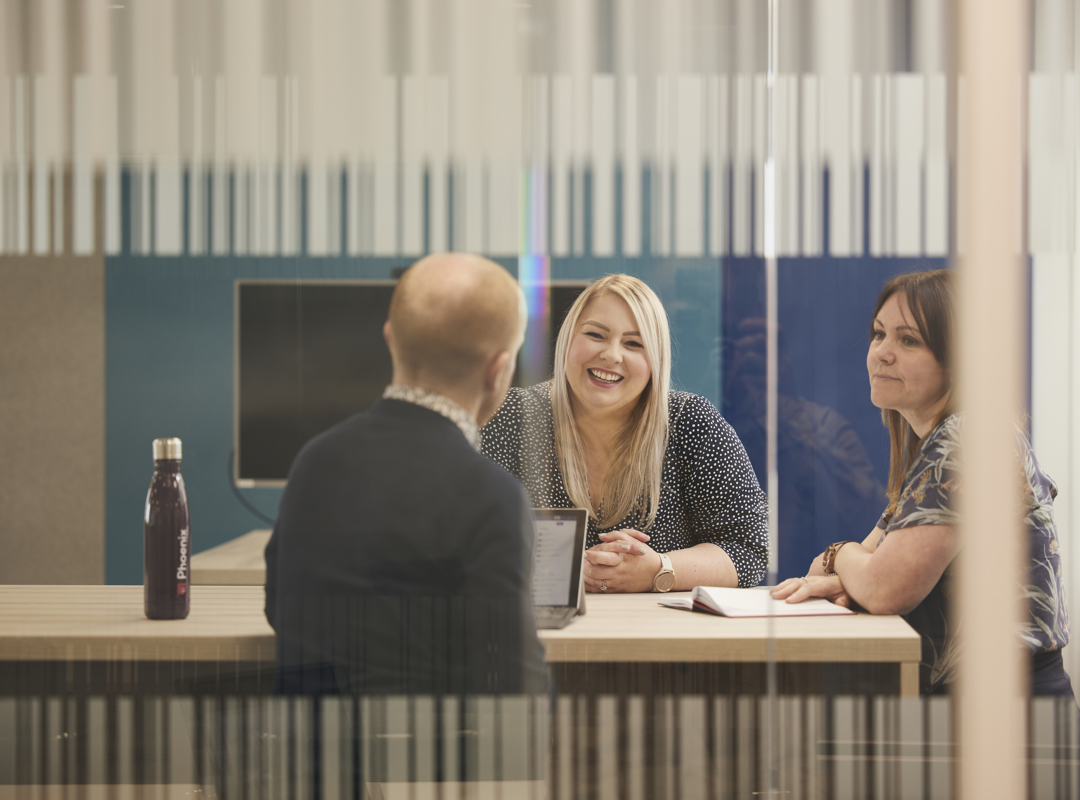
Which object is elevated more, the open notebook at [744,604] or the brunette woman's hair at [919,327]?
the brunette woman's hair at [919,327]

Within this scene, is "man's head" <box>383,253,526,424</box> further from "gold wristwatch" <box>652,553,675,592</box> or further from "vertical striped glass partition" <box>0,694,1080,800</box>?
"vertical striped glass partition" <box>0,694,1080,800</box>

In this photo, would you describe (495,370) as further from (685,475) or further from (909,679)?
(909,679)

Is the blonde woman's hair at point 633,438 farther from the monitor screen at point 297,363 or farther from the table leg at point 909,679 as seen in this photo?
the table leg at point 909,679

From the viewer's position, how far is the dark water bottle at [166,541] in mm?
906

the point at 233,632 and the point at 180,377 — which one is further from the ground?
the point at 180,377

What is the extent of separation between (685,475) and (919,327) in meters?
0.35

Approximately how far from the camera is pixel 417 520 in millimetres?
888

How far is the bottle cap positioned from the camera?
907 millimetres

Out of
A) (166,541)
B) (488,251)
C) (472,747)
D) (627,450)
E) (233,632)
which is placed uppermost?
(488,251)

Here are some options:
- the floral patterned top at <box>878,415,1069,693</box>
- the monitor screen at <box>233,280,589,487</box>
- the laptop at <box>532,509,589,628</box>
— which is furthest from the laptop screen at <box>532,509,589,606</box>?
the floral patterned top at <box>878,415,1069,693</box>

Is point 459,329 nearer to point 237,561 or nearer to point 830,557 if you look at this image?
point 237,561

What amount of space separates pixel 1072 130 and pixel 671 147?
20.5 inches

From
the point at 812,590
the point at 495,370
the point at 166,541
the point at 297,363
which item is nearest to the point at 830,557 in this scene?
the point at 812,590

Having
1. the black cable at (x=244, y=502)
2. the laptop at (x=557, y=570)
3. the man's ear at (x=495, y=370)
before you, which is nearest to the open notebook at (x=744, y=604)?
the laptop at (x=557, y=570)
